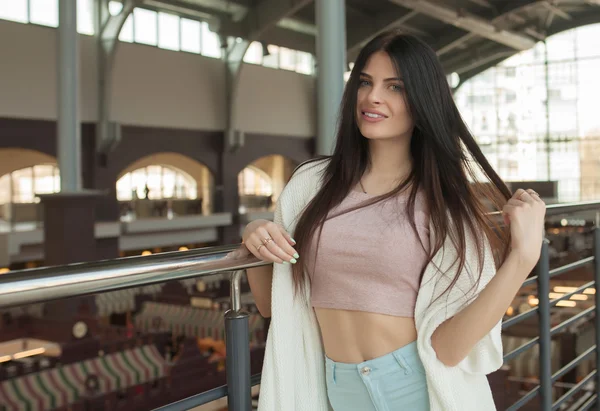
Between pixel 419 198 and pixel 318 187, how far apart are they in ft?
0.76

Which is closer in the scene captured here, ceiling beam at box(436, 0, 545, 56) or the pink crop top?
the pink crop top

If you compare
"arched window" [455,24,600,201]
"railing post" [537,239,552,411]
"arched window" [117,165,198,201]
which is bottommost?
"railing post" [537,239,552,411]

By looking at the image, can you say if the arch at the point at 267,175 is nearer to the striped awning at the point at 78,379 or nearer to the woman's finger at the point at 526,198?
the striped awning at the point at 78,379

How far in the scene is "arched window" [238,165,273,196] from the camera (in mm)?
21984

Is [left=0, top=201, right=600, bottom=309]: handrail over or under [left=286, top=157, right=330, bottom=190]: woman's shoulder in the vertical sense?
under

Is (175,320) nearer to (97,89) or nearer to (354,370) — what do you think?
(97,89)

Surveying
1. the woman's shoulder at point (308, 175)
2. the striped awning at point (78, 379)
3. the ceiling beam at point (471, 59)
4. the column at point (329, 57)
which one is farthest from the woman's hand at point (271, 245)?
the ceiling beam at point (471, 59)

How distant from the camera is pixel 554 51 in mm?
24797

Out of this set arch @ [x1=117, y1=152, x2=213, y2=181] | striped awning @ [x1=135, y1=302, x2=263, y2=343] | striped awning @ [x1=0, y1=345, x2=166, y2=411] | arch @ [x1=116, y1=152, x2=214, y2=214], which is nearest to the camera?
striped awning @ [x1=0, y1=345, x2=166, y2=411]

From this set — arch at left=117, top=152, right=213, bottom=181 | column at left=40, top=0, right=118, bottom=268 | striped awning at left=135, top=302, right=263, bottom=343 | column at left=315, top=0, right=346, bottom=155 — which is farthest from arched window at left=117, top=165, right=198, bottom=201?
column at left=315, top=0, right=346, bottom=155

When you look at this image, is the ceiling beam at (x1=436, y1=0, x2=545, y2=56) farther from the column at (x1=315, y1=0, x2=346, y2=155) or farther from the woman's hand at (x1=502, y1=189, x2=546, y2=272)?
the woman's hand at (x1=502, y1=189, x2=546, y2=272)

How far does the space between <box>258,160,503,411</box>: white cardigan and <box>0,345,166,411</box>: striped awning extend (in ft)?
20.9

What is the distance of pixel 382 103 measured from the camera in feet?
5.01

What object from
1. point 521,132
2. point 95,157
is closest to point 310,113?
point 95,157
